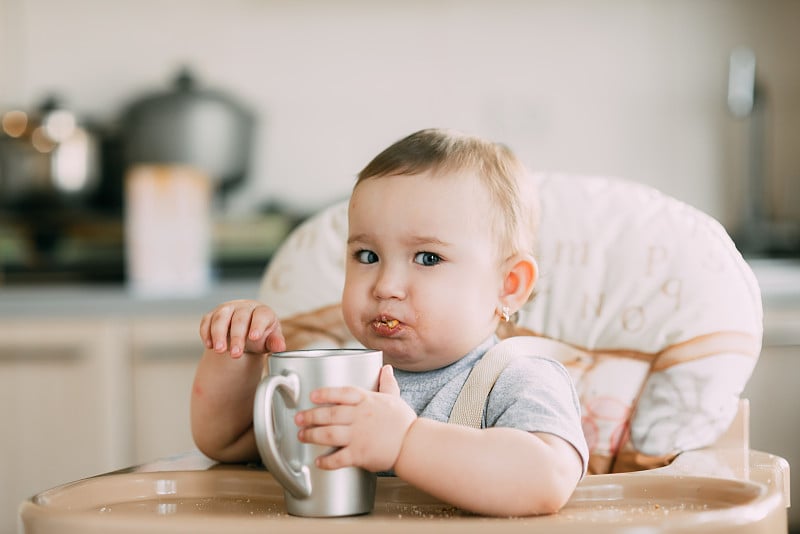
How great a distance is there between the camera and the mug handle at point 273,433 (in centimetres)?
69

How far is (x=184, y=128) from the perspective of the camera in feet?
8.25

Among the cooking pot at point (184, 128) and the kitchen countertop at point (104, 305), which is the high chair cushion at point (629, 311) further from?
the cooking pot at point (184, 128)

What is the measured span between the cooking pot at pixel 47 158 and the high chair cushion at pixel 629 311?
1399mm

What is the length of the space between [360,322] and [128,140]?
1.77m

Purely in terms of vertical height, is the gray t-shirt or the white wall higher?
the white wall

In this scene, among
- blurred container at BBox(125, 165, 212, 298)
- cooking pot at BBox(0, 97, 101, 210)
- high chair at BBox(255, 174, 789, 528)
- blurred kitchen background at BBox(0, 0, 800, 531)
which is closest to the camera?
high chair at BBox(255, 174, 789, 528)

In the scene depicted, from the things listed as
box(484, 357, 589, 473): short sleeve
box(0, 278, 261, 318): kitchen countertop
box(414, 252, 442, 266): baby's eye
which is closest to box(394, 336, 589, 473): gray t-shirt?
box(484, 357, 589, 473): short sleeve

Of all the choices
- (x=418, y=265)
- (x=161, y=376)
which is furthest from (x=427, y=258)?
(x=161, y=376)

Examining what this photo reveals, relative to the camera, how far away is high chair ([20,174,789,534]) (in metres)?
0.77

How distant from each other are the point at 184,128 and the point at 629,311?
1.66m

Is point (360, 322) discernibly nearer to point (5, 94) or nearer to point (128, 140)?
point (128, 140)

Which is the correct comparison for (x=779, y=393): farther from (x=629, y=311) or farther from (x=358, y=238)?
(x=358, y=238)

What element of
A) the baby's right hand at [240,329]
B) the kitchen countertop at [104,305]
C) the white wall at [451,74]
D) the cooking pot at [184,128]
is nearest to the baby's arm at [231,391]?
the baby's right hand at [240,329]

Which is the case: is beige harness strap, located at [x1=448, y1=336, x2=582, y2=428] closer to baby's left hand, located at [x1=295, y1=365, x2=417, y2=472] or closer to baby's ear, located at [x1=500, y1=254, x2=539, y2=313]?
baby's ear, located at [x1=500, y1=254, x2=539, y2=313]
